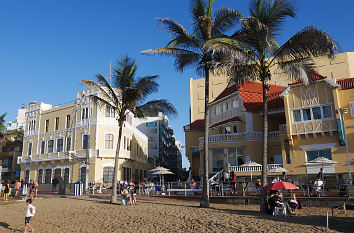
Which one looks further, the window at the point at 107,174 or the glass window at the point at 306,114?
the window at the point at 107,174

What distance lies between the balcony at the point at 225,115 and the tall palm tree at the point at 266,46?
14719mm

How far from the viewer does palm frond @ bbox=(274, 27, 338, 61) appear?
48.0 feet

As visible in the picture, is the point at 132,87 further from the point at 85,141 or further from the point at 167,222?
→ the point at 85,141

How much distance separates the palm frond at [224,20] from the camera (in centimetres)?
1647

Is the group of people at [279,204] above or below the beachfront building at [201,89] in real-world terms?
below

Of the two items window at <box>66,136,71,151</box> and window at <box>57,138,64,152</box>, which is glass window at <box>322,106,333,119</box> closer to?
window at <box>66,136,71,151</box>

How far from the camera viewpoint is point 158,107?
21000mm

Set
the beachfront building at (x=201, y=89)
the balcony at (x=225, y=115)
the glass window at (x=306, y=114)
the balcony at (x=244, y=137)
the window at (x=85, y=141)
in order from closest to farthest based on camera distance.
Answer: the glass window at (x=306, y=114), the balcony at (x=244, y=137), the balcony at (x=225, y=115), the window at (x=85, y=141), the beachfront building at (x=201, y=89)

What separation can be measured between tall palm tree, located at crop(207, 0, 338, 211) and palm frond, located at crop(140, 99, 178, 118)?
567 cm

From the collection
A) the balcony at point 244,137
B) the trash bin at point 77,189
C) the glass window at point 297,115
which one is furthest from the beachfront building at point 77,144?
the glass window at point 297,115

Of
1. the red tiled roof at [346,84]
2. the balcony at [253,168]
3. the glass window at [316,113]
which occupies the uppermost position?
the red tiled roof at [346,84]

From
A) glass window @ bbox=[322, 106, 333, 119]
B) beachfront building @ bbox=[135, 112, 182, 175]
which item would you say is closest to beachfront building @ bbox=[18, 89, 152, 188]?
beachfront building @ bbox=[135, 112, 182, 175]

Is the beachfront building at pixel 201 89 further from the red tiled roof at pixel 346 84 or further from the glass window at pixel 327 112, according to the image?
the red tiled roof at pixel 346 84

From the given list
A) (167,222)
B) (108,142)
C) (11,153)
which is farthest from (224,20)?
(11,153)
